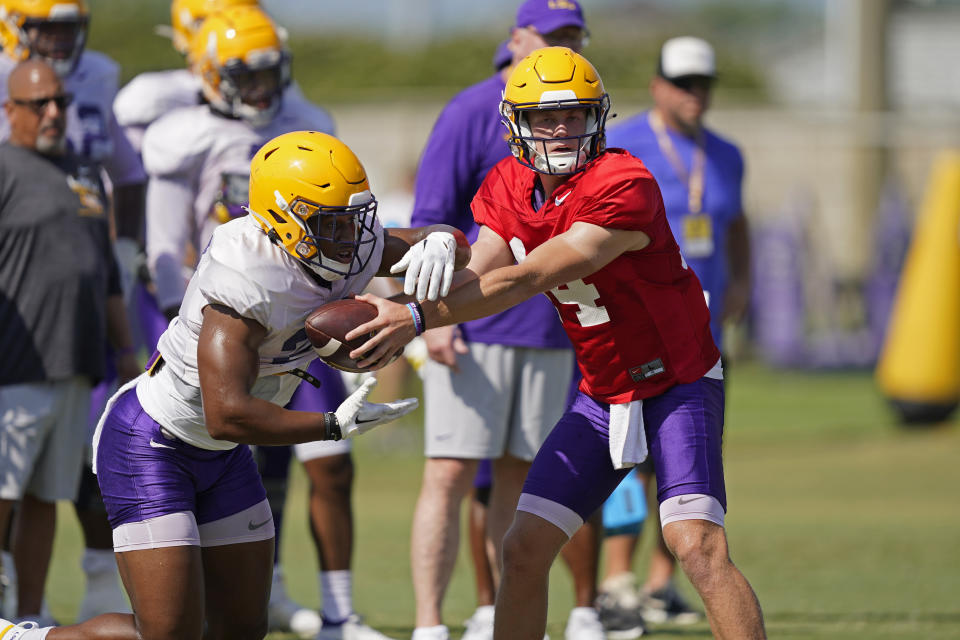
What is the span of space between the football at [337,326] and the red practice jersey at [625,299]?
0.63m

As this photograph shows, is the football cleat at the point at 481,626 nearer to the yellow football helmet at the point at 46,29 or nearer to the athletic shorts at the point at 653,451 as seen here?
the athletic shorts at the point at 653,451

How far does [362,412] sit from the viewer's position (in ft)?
11.6

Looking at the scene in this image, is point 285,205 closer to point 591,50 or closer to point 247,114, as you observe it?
point 247,114

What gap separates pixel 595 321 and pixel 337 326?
0.82m

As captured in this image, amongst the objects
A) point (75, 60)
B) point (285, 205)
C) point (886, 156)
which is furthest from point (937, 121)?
point (285, 205)

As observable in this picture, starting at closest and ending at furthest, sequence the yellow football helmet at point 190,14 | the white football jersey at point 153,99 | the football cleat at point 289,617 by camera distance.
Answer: the football cleat at point 289,617, the white football jersey at point 153,99, the yellow football helmet at point 190,14

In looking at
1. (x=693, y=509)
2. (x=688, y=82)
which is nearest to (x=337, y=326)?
(x=693, y=509)

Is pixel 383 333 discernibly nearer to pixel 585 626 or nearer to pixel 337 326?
pixel 337 326

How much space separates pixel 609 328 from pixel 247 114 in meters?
2.07

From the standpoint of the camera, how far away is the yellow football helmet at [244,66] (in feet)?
17.5

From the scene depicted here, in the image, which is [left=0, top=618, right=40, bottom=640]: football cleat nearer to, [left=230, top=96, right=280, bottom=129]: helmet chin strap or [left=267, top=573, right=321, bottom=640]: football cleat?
[left=267, top=573, right=321, bottom=640]: football cleat

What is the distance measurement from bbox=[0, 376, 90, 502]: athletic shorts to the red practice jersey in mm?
1962

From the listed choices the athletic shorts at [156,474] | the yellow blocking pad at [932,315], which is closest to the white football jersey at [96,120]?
the athletic shorts at [156,474]

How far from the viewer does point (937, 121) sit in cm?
2220
